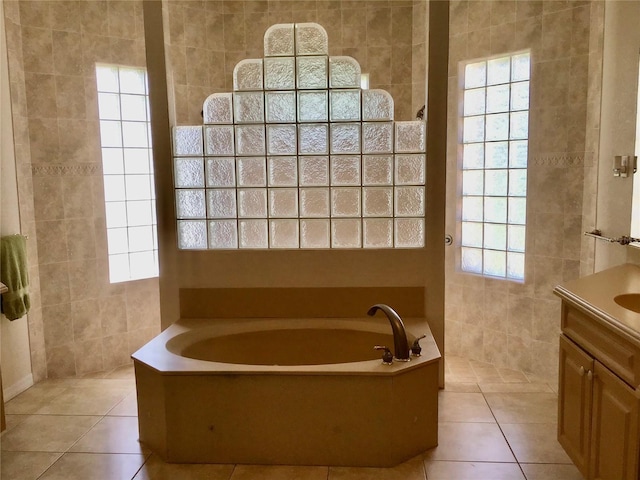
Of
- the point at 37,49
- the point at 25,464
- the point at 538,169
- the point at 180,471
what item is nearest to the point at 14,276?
the point at 25,464

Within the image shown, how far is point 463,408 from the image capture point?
3227 millimetres

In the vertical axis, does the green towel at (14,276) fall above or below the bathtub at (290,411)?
above

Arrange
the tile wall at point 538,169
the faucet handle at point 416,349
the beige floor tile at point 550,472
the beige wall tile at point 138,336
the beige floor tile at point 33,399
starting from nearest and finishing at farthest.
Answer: the beige floor tile at point 550,472
the faucet handle at point 416,349
the beige floor tile at point 33,399
the tile wall at point 538,169
the beige wall tile at point 138,336

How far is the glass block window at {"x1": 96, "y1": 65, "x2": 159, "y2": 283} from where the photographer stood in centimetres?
431

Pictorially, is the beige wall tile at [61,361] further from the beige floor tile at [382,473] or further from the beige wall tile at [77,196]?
the beige floor tile at [382,473]

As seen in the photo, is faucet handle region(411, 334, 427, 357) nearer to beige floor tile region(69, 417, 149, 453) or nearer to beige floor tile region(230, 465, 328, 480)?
beige floor tile region(230, 465, 328, 480)

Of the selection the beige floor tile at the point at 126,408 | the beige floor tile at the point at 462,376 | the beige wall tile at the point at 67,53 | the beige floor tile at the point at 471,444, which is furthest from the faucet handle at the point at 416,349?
the beige wall tile at the point at 67,53

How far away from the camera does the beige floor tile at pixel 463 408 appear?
122 inches

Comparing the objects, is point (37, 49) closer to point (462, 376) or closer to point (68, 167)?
point (68, 167)

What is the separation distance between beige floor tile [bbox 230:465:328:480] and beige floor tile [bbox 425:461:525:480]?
521 millimetres

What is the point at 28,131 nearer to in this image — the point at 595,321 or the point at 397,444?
the point at 397,444

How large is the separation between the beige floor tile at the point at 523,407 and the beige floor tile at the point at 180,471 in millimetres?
1547

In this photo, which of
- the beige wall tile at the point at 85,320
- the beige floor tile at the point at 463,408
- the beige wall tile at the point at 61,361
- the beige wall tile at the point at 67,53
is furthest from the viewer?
the beige wall tile at the point at 85,320

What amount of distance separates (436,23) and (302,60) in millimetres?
817
